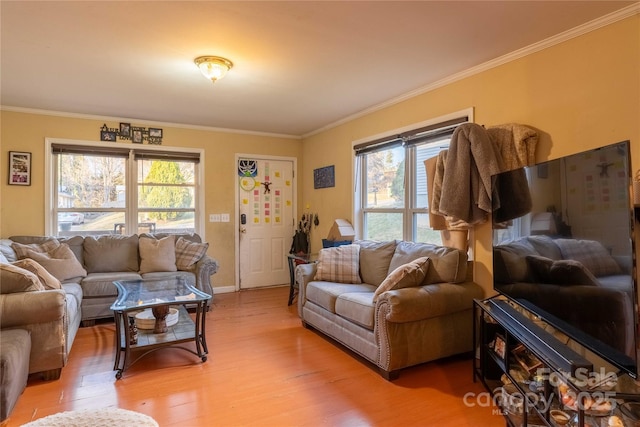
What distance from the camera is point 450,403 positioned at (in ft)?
7.24

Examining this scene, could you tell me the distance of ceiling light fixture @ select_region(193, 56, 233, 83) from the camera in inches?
106

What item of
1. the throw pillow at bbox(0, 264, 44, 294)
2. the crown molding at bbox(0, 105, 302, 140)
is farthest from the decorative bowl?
the crown molding at bbox(0, 105, 302, 140)

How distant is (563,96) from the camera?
2.39 meters

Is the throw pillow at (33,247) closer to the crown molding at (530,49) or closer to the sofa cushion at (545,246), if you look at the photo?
the crown molding at (530,49)

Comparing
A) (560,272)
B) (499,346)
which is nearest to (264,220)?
(499,346)

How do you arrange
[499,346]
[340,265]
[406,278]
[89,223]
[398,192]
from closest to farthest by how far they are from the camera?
1. [499,346]
2. [406,278]
3. [340,265]
4. [398,192]
5. [89,223]

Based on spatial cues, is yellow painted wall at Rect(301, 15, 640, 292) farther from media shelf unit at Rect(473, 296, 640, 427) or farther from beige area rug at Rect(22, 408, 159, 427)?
beige area rug at Rect(22, 408, 159, 427)

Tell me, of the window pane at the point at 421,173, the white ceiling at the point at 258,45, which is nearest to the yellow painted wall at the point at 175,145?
the white ceiling at the point at 258,45

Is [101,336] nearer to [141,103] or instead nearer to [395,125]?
[141,103]

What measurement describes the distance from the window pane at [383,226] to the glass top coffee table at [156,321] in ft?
6.76

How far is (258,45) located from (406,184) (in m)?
2.00

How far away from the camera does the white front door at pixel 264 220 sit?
5359 mm

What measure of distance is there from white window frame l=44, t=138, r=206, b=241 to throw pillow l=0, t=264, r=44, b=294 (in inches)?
79.5

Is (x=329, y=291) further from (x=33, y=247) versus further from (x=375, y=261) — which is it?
(x=33, y=247)
